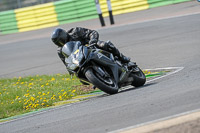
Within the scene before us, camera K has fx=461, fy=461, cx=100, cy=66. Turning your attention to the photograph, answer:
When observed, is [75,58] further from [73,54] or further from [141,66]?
[141,66]

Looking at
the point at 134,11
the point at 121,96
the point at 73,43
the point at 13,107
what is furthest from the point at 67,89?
the point at 134,11

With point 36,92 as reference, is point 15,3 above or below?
below

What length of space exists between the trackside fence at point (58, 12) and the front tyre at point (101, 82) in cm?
1697

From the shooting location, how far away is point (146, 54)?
13.0 metres

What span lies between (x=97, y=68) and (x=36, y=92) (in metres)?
3.00

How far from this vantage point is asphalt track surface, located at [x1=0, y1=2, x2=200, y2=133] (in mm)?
5629

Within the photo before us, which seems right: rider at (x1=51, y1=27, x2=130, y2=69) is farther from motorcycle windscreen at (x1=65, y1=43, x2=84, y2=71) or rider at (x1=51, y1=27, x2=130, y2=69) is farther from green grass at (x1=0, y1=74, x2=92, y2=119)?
green grass at (x1=0, y1=74, x2=92, y2=119)

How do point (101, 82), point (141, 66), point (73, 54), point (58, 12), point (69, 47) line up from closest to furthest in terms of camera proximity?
1. point (101, 82)
2. point (73, 54)
3. point (69, 47)
4. point (141, 66)
5. point (58, 12)

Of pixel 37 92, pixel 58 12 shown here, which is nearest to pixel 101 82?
pixel 37 92

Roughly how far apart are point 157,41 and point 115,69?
676 centimetres

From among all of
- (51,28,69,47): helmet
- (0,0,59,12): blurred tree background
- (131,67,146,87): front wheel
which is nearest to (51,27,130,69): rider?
(51,28,69,47): helmet

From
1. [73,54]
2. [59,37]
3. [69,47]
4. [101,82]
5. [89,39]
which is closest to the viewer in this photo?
[101,82]

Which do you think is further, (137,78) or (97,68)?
(137,78)

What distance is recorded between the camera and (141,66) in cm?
1161
